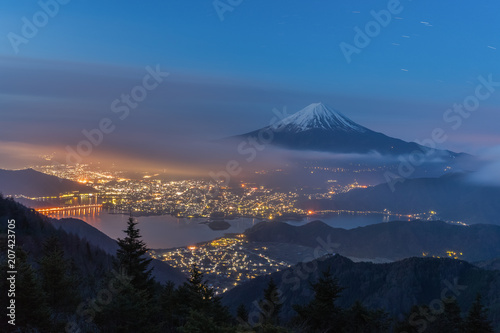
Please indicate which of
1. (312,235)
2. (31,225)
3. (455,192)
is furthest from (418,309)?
(455,192)

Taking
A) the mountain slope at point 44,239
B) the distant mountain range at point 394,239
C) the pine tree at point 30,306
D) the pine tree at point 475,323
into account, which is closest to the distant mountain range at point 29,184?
the distant mountain range at point 394,239

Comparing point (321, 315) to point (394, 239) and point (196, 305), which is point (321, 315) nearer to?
point (196, 305)

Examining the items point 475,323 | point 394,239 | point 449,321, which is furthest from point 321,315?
point 394,239

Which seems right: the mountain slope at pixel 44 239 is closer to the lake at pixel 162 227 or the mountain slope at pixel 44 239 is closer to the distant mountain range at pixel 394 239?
the lake at pixel 162 227

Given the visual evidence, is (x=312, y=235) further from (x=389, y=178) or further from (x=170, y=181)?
(x=389, y=178)

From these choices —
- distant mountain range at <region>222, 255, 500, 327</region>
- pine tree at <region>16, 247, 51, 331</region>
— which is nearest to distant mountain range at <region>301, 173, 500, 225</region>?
distant mountain range at <region>222, 255, 500, 327</region>

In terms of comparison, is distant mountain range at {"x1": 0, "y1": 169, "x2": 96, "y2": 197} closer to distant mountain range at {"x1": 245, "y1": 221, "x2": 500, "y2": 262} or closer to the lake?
the lake
